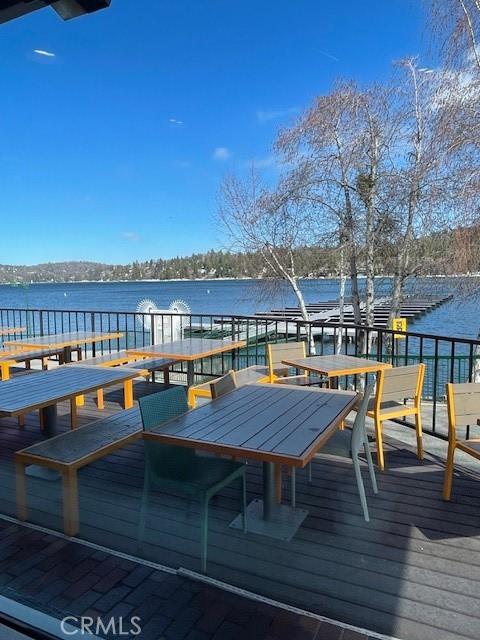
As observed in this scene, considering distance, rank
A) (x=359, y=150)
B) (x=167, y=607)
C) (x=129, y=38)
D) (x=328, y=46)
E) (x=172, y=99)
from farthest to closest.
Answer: (x=359, y=150) → (x=328, y=46) → (x=172, y=99) → (x=129, y=38) → (x=167, y=607)

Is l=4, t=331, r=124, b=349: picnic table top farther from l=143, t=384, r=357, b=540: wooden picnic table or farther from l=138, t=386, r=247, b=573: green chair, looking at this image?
l=138, t=386, r=247, b=573: green chair

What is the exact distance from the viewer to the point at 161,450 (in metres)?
2.15

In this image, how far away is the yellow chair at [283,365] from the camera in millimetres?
4121

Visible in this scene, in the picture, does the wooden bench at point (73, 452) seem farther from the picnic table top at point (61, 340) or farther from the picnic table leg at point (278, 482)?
the picnic table top at point (61, 340)

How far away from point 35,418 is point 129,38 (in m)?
3.05

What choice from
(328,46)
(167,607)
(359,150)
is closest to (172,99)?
(328,46)

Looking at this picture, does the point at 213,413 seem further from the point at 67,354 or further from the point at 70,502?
the point at 67,354

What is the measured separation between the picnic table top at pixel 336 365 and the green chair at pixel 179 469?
160 centimetres

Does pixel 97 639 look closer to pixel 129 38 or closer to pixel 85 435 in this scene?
pixel 85 435

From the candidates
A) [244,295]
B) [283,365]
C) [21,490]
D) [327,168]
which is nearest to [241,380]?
[283,365]

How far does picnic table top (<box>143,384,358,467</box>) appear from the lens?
1.89m

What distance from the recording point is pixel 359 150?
443 inches

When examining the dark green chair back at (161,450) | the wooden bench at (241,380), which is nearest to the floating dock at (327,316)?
the wooden bench at (241,380)

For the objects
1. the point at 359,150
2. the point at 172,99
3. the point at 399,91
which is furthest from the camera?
the point at 359,150
